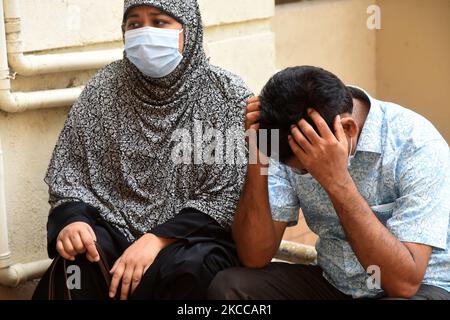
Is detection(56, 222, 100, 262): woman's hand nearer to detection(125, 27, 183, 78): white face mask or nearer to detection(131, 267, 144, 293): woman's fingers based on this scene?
detection(131, 267, 144, 293): woman's fingers

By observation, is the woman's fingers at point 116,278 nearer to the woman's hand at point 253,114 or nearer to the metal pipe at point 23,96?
the woman's hand at point 253,114

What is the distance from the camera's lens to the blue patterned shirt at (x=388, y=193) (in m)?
3.16

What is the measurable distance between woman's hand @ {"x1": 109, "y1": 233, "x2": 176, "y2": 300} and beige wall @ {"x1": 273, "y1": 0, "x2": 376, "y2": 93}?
2.76 metres

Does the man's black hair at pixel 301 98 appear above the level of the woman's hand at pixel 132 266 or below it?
above

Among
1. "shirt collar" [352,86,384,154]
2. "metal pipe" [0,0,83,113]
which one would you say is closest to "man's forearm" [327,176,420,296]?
"shirt collar" [352,86,384,154]

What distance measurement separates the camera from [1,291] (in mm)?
4316

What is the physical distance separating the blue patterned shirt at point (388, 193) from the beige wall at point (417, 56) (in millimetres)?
3678

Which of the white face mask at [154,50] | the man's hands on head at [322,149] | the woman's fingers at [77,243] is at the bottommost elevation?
the woman's fingers at [77,243]

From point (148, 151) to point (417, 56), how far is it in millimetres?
3581

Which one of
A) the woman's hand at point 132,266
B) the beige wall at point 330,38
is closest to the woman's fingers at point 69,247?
the woman's hand at point 132,266

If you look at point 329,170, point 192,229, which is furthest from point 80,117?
point 329,170

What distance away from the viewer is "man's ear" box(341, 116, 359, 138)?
3148mm

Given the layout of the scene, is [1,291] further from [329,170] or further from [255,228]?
[329,170]
